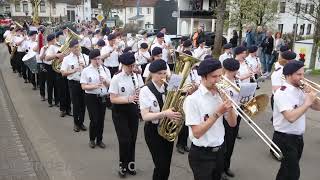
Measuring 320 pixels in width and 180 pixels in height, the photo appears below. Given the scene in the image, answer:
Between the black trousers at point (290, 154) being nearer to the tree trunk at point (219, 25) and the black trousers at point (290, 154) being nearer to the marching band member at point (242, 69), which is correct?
the marching band member at point (242, 69)

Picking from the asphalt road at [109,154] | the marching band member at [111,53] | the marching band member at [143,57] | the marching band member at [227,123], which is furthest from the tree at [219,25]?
the marching band member at [227,123]

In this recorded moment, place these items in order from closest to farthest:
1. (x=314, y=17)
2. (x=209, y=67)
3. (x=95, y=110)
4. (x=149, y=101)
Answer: (x=209, y=67), (x=149, y=101), (x=95, y=110), (x=314, y=17)

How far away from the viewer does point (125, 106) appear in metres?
6.33

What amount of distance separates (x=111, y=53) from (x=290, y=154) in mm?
7831

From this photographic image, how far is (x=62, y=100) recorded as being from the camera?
413 inches

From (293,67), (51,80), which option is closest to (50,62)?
(51,80)

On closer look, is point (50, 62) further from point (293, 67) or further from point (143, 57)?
point (293, 67)

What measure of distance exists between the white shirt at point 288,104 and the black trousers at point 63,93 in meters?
6.51

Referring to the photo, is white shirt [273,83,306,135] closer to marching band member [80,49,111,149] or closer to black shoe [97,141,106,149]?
marching band member [80,49,111,149]

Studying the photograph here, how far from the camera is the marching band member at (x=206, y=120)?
4.14 meters

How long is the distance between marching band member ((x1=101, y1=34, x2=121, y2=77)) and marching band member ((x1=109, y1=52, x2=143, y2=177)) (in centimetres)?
542

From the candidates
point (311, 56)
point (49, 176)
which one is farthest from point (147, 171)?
point (311, 56)

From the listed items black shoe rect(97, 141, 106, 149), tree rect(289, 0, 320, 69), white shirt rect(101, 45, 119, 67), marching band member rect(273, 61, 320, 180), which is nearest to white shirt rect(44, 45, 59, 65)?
white shirt rect(101, 45, 119, 67)

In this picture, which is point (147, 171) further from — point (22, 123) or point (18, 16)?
point (18, 16)
